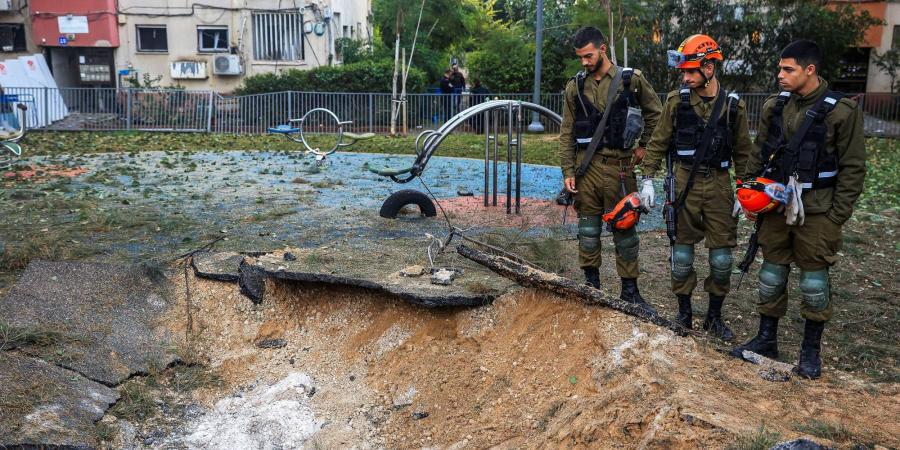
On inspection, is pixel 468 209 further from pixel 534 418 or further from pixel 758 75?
pixel 758 75

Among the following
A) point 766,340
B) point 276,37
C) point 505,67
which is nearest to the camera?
point 766,340

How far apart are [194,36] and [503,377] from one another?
21188 millimetres

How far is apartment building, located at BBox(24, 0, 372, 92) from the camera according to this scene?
23.6 m

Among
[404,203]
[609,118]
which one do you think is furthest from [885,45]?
[609,118]

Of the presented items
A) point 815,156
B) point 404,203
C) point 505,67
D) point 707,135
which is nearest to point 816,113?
point 815,156

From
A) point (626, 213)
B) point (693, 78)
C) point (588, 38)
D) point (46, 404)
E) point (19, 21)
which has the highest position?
point (19, 21)

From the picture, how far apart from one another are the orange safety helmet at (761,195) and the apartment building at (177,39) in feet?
67.4

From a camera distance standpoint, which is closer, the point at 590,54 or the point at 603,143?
the point at 590,54

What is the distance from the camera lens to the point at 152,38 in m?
24.2

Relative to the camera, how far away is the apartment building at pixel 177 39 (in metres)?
23.6

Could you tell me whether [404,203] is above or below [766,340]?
above

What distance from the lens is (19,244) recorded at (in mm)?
7844

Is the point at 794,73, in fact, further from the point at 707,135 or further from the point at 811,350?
the point at 811,350

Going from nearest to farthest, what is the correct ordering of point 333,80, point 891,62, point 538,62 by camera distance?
1. point 538,62
2. point 333,80
3. point 891,62
